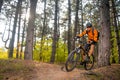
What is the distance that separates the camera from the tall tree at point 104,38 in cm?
987

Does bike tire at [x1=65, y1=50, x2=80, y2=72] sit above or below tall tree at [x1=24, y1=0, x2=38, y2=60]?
below

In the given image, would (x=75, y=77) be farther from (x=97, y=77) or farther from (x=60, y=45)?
(x=60, y=45)

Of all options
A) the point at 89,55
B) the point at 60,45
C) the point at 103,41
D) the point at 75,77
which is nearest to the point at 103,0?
the point at 103,41

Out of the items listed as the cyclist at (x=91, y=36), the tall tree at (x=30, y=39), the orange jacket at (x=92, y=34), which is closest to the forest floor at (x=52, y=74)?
the cyclist at (x=91, y=36)

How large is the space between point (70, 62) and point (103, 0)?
4.55 metres

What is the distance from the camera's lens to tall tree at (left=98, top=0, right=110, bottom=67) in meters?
9.87

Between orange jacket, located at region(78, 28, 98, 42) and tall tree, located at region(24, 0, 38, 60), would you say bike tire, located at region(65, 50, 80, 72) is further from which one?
tall tree, located at region(24, 0, 38, 60)

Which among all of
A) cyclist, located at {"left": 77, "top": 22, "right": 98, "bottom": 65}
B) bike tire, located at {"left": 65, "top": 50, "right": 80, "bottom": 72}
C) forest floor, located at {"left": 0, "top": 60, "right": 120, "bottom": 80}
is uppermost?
cyclist, located at {"left": 77, "top": 22, "right": 98, "bottom": 65}

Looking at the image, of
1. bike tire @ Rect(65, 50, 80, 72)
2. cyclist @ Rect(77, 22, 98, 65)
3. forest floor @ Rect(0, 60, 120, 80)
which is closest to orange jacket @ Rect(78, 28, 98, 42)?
cyclist @ Rect(77, 22, 98, 65)

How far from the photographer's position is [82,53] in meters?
8.71

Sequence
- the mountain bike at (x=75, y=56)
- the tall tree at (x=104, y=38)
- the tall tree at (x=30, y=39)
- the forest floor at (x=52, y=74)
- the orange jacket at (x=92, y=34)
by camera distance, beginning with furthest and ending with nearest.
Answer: the tall tree at (x=30, y=39) → the tall tree at (x=104, y=38) → the orange jacket at (x=92, y=34) → the mountain bike at (x=75, y=56) → the forest floor at (x=52, y=74)

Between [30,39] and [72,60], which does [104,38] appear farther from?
[30,39]

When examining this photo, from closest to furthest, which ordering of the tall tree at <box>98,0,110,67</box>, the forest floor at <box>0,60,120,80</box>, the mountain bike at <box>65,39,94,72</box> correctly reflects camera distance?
the forest floor at <box>0,60,120,80</box> → the mountain bike at <box>65,39,94,72</box> → the tall tree at <box>98,0,110,67</box>

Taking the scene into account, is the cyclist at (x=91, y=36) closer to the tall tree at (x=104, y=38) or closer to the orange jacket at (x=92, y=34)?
the orange jacket at (x=92, y=34)
